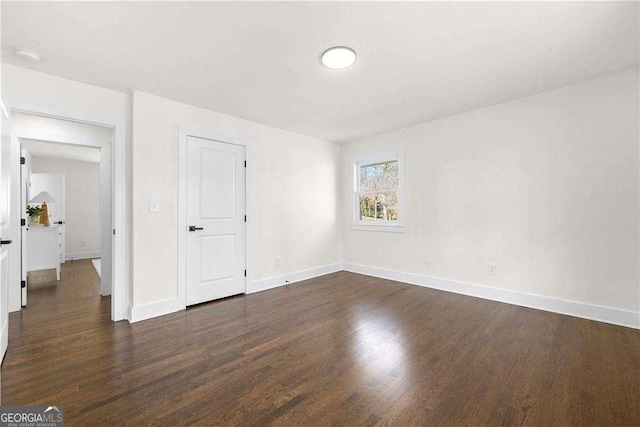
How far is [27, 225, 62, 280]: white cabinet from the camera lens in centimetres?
467

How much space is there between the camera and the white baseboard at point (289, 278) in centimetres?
401

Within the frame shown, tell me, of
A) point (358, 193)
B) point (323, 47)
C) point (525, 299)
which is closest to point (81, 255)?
point (358, 193)

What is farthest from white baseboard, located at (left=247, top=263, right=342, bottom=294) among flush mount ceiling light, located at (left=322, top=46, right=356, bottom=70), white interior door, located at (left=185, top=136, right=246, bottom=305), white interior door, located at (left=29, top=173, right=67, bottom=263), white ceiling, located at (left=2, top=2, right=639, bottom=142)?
white interior door, located at (left=29, top=173, right=67, bottom=263)

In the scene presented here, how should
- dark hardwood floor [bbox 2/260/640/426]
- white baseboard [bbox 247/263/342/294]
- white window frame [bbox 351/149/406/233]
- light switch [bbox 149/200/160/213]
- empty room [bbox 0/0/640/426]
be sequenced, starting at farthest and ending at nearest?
white window frame [bbox 351/149/406/233], white baseboard [bbox 247/263/342/294], light switch [bbox 149/200/160/213], empty room [bbox 0/0/640/426], dark hardwood floor [bbox 2/260/640/426]

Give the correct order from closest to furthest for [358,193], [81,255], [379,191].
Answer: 1. [379,191]
2. [358,193]
3. [81,255]

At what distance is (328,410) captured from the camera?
1595 mm

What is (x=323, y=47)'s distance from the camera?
7.28 ft

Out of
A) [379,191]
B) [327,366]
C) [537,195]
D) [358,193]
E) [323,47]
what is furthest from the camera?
[358,193]

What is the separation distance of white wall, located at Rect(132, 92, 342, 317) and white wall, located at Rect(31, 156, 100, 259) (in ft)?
18.6

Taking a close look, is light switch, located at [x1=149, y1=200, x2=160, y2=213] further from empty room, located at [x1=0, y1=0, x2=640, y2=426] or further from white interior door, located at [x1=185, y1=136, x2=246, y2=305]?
white interior door, located at [x1=185, y1=136, x2=246, y2=305]

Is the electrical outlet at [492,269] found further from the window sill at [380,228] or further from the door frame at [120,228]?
the door frame at [120,228]

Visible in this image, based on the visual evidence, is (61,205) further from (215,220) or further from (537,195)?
(537,195)

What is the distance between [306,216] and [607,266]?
367 centimetres

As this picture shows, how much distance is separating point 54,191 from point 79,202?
680 mm
